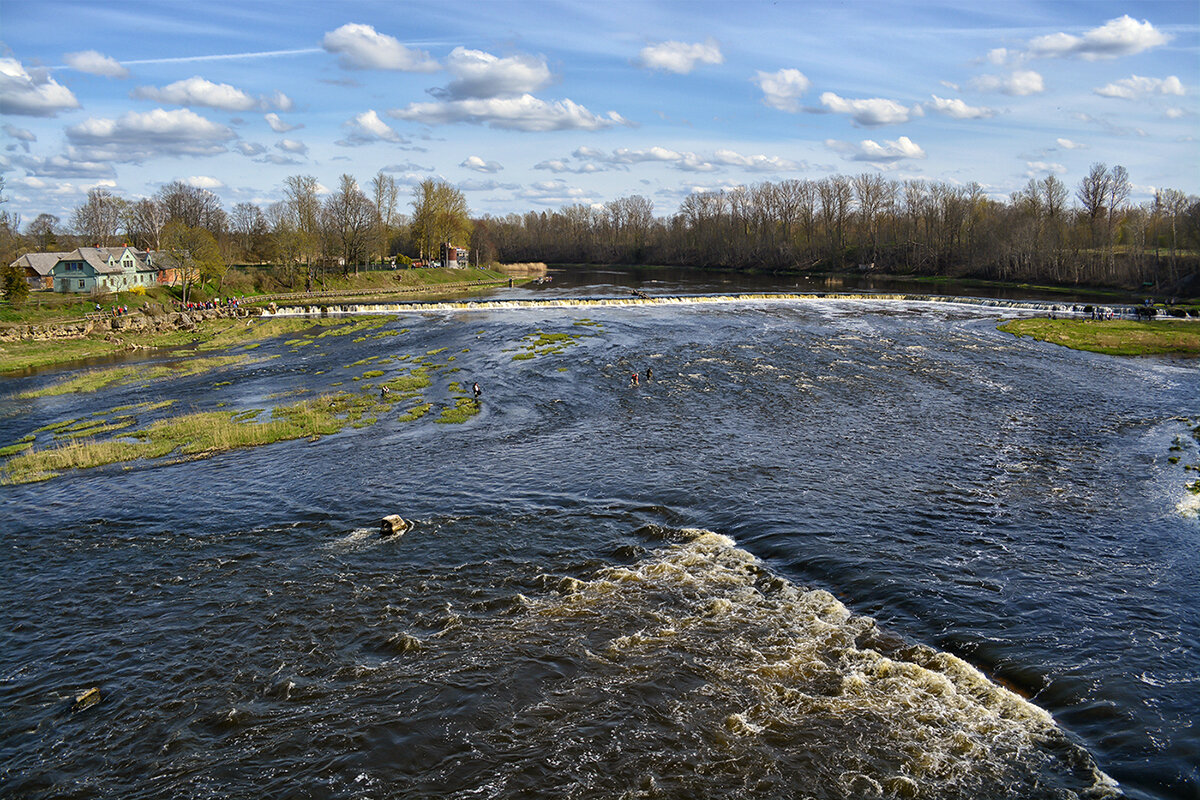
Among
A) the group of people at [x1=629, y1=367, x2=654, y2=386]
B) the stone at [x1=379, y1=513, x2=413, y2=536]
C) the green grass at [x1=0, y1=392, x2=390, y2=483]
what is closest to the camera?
the stone at [x1=379, y1=513, x2=413, y2=536]

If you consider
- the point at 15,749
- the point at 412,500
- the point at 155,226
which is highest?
the point at 155,226

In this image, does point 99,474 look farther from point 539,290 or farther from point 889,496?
point 539,290

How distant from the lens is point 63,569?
2334 centimetres

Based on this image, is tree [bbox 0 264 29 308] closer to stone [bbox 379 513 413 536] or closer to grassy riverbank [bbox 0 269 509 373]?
grassy riverbank [bbox 0 269 509 373]

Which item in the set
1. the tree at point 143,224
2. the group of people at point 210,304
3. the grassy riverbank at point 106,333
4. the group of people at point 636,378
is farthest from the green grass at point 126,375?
the tree at point 143,224

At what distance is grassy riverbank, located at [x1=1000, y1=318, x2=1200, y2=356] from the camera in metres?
59.5

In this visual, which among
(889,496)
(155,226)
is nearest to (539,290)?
(155,226)

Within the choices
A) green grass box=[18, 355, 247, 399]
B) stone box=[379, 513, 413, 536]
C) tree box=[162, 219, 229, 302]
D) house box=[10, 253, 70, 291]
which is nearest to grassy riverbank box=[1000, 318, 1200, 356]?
stone box=[379, 513, 413, 536]

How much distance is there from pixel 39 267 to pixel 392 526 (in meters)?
99.8

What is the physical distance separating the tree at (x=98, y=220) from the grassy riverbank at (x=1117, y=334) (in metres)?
161

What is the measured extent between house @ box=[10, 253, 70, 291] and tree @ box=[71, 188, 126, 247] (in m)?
53.9

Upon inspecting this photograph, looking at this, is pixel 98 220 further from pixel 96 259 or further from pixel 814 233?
pixel 814 233

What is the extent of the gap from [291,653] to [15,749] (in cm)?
554

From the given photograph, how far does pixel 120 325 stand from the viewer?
78125mm
